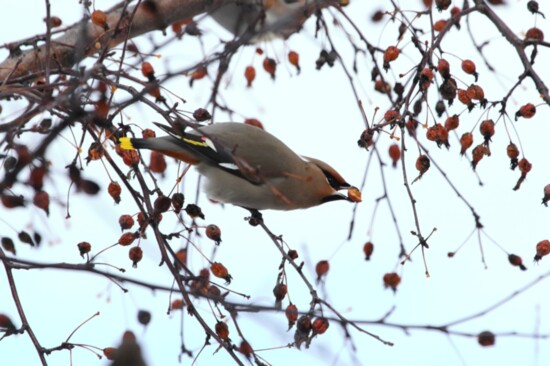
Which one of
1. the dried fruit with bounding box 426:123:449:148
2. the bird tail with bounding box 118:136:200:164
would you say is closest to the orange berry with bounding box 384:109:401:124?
the dried fruit with bounding box 426:123:449:148

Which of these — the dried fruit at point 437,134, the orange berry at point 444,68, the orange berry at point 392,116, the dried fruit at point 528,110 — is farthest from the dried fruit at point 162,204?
the dried fruit at point 528,110

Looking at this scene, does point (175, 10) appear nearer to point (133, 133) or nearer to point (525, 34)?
point (133, 133)

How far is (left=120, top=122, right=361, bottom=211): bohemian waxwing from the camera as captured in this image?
348 cm

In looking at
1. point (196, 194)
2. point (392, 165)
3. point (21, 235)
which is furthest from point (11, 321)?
point (392, 165)

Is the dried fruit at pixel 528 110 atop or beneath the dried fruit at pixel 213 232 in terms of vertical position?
atop

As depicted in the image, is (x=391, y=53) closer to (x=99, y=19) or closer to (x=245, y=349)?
(x=99, y=19)

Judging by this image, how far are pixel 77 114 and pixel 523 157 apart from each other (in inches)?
75.8

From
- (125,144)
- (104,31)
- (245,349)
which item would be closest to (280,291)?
(245,349)

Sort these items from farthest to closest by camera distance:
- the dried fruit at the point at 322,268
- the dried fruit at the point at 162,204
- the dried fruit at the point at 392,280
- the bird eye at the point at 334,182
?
1. the bird eye at the point at 334,182
2. the dried fruit at the point at 392,280
3. the dried fruit at the point at 322,268
4. the dried fruit at the point at 162,204

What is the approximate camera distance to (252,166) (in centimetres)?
338

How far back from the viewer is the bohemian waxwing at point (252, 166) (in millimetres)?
3482

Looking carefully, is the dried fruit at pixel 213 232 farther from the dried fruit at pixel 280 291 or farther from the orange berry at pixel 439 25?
the orange berry at pixel 439 25

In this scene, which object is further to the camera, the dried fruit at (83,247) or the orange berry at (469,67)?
the orange berry at (469,67)

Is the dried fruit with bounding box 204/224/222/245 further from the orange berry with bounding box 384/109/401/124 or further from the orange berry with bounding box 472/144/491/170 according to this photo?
the orange berry with bounding box 472/144/491/170
